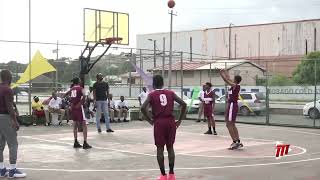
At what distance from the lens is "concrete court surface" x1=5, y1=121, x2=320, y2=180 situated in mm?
10102

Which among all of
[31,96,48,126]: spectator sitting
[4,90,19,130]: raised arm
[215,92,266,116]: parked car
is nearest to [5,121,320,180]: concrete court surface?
[4,90,19,130]: raised arm

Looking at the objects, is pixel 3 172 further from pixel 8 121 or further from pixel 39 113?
pixel 39 113

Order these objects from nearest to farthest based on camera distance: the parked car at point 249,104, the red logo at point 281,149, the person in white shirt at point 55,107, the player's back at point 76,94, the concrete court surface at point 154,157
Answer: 1. the concrete court surface at point 154,157
2. the red logo at point 281,149
3. the player's back at point 76,94
4. the person in white shirt at point 55,107
5. the parked car at point 249,104

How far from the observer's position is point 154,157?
40.6ft

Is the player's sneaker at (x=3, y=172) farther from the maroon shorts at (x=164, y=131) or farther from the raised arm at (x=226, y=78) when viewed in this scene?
the raised arm at (x=226, y=78)

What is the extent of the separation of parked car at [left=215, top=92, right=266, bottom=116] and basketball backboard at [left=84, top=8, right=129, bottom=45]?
649cm

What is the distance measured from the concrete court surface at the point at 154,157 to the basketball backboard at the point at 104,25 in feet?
20.3

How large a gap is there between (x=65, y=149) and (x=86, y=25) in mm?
10800

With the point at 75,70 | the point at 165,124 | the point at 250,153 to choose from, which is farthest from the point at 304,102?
the point at 165,124

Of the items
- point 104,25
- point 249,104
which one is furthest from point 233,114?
point 249,104

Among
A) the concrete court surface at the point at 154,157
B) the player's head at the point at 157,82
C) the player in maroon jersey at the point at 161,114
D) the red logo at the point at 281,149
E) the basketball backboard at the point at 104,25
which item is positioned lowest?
the concrete court surface at the point at 154,157

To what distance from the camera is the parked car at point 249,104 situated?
27812 millimetres

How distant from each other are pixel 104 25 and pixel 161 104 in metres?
15.9

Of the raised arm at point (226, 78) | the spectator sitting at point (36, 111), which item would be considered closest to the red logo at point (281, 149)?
the raised arm at point (226, 78)
